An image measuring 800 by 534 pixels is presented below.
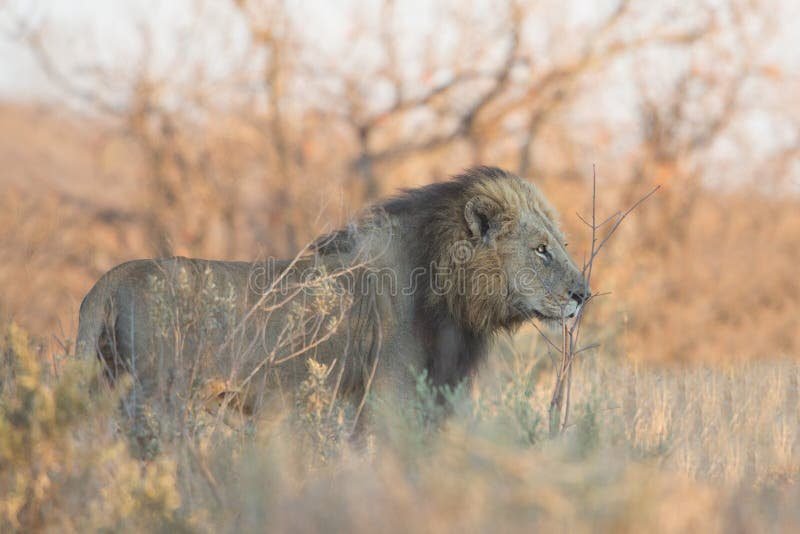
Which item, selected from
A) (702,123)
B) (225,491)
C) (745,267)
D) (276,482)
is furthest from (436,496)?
Answer: (702,123)

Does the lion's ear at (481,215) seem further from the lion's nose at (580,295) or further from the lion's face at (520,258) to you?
the lion's nose at (580,295)

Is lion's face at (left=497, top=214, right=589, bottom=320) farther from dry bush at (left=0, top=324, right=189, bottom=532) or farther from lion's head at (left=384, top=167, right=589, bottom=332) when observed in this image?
dry bush at (left=0, top=324, right=189, bottom=532)

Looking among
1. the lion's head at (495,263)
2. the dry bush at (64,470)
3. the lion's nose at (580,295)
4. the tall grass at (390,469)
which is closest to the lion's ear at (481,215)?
the lion's head at (495,263)

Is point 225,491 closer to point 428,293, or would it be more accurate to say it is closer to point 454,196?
point 428,293

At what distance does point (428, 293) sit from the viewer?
19.8ft

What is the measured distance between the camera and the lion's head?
6000 millimetres

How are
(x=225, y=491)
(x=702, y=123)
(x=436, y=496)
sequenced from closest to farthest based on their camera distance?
(x=436, y=496) → (x=225, y=491) → (x=702, y=123)

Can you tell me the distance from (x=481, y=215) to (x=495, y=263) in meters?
0.30

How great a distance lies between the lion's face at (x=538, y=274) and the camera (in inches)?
235

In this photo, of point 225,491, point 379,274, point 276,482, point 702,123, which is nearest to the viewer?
point 276,482

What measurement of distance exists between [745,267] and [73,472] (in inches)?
545

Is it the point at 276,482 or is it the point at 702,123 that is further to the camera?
the point at 702,123

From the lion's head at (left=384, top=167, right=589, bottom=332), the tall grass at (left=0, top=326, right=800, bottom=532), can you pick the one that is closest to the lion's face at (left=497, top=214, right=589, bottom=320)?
the lion's head at (left=384, top=167, right=589, bottom=332)

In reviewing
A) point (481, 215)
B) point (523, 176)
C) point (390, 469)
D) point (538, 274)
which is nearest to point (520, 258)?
point (538, 274)
